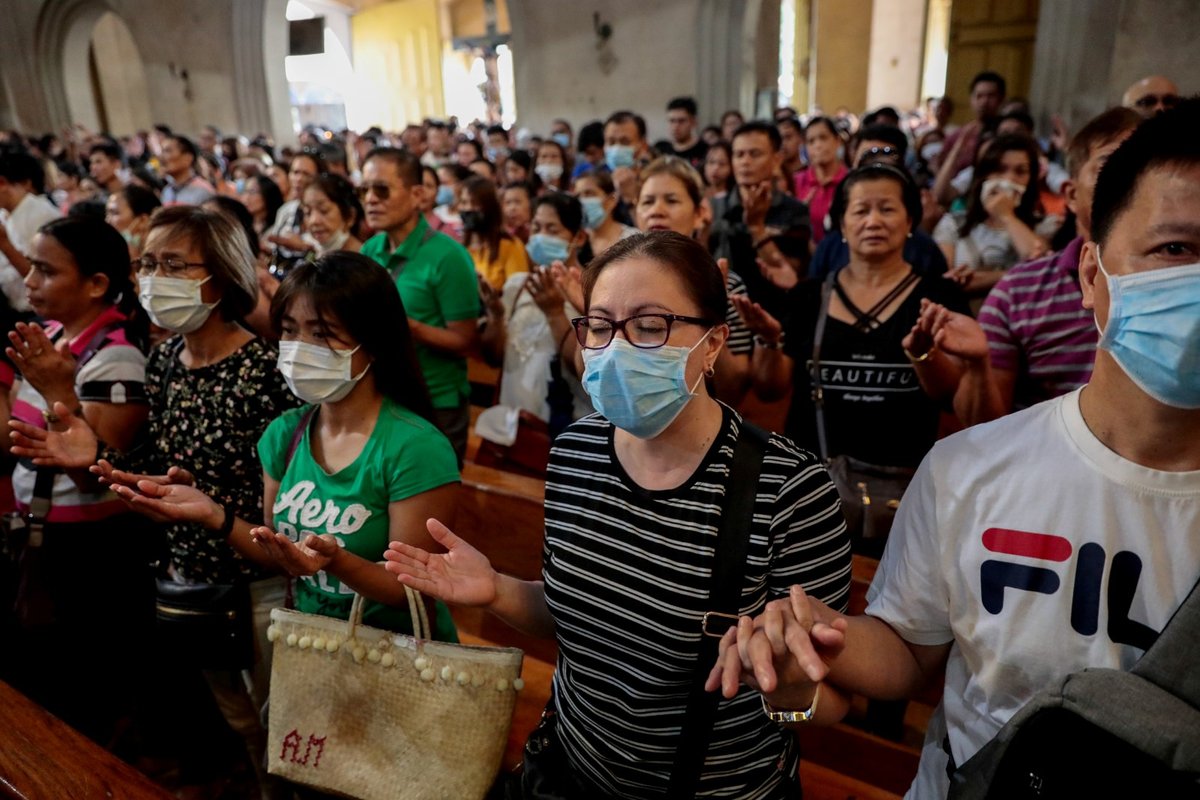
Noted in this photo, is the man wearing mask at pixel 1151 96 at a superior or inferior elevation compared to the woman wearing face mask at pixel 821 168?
superior

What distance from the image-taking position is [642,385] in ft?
4.89

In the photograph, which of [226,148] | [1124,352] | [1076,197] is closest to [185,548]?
[1124,352]

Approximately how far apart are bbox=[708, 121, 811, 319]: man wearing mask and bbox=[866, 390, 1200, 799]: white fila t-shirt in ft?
7.04

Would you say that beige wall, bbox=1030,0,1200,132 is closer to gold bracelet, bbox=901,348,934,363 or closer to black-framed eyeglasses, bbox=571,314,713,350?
gold bracelet, bbox=901,348,934,363

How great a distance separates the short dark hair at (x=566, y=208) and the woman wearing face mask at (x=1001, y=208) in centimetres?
189

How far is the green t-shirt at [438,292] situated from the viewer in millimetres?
3371

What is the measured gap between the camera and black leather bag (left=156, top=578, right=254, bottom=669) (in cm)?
225

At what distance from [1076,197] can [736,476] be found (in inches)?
70.0

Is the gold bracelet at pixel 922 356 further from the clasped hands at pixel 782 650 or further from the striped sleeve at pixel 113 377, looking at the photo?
the striped sleeve at pixel 113 377

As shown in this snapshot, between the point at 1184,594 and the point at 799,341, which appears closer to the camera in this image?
the point at 1184,594

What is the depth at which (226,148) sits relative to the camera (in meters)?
11.9

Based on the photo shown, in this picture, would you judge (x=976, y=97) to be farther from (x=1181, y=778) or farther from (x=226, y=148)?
(x=226, y=148)

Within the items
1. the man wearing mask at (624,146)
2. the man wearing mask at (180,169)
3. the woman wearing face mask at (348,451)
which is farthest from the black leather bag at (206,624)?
the man wearing mask at (180,169)

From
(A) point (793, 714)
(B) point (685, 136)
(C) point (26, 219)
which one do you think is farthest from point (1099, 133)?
(C) point (26, 219)
